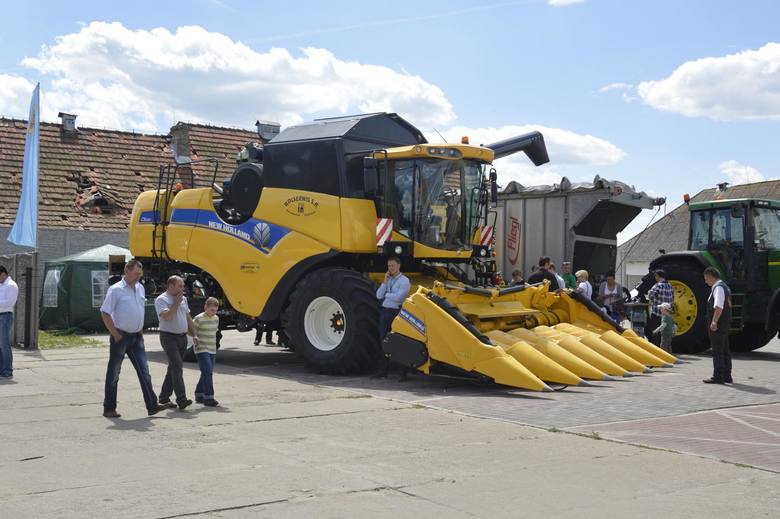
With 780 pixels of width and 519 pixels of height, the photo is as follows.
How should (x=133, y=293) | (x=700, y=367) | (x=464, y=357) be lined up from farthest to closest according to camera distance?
(x=700, y=367), (x=464, y=357), (x=133, y=293)

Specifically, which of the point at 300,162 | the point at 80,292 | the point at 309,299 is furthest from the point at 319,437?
the point at 80,292

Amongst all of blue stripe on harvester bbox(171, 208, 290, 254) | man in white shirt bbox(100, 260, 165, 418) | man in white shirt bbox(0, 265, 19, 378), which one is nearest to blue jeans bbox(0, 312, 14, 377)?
man in white shirt bbox(0, 265, 19, 378)

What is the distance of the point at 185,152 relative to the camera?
3178cm

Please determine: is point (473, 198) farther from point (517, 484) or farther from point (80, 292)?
point (80, 292)

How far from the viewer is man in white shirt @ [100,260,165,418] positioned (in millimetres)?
9539

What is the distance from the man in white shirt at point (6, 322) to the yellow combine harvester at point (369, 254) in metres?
3.16

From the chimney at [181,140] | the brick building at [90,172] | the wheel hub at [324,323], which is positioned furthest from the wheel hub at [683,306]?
the chimney at [181,140]

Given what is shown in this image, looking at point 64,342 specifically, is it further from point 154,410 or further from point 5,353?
point 154,410

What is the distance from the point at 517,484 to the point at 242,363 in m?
9.25

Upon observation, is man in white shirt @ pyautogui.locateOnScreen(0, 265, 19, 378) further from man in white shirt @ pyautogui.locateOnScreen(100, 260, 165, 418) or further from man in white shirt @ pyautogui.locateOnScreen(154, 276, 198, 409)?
man in white shirt @ pyautogui.locateOnScreen(100, 260, 165, 418)

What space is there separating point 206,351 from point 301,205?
4070mm

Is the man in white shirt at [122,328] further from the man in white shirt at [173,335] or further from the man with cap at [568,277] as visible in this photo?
the man with cap at [568,277]

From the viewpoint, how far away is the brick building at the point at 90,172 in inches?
1032

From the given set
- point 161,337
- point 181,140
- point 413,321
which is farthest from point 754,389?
point 181,140
